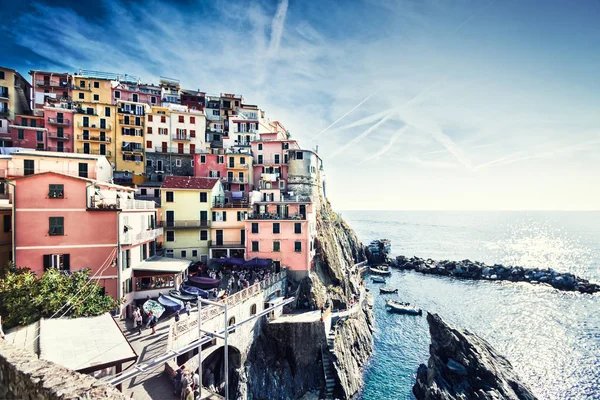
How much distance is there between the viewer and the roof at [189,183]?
4243 cm

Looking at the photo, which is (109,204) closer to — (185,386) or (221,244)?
(185,386)

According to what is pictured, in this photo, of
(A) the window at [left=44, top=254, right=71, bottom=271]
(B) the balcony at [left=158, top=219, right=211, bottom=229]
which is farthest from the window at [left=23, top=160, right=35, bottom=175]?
(A) the window at [left=44, top=254, right=71, bottom=271]

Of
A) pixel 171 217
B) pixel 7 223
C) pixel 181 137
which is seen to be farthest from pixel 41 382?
pixel 181 137

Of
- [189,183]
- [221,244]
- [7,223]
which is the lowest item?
[221,244]

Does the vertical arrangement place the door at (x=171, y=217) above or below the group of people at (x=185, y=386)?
above

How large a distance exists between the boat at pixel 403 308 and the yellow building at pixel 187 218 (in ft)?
111

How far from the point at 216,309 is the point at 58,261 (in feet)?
41.4

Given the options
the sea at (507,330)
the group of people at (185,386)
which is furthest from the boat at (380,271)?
the group of people at (185,386)

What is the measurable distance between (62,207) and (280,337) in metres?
23.0

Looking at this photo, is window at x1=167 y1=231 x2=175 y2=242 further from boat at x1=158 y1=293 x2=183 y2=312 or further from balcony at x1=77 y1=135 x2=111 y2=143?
balcony at x1=77 y1=135 x2=111 y2=143

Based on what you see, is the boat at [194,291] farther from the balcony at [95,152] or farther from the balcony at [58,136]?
the balcony at [58,136]

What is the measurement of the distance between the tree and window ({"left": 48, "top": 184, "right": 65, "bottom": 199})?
19.3ft

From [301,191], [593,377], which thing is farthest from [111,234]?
[593,377]

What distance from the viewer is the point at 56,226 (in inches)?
942
